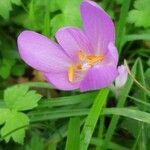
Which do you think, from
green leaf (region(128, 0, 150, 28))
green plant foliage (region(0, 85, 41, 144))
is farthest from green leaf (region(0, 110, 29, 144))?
green leaf (region(128, 0, 150, 28))

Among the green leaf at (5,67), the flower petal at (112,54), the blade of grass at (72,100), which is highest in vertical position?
the flower petal at (112,54)

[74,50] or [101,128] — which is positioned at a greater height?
[74,50]

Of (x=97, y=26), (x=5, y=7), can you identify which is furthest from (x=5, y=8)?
(x=97, y=26)

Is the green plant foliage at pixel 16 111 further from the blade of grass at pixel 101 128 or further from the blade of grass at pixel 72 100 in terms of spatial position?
the blade of grass at pixel 101 128

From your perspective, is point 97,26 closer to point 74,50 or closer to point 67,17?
point 74,50

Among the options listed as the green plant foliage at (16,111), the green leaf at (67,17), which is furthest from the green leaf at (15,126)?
the green leaf at (67,17)

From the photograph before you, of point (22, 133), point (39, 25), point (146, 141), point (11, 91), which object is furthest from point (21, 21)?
point (146, 141)
